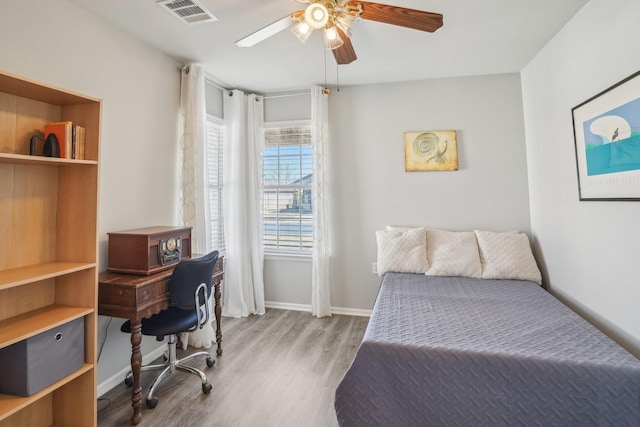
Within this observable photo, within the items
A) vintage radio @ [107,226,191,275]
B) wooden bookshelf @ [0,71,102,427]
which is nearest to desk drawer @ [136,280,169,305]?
vintage radio @ [107,226,191,275]

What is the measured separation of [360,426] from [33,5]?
2.98 m

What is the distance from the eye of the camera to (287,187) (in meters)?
3.73

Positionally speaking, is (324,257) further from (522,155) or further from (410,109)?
(522,155)

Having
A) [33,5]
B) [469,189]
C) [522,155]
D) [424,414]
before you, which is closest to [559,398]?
[424,414]

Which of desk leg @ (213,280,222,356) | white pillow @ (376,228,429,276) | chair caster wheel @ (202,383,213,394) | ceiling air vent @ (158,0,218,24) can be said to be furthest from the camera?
white pillow @ (376,228,429,276)

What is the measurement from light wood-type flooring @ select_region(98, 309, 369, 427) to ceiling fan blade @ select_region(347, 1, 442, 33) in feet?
7.83

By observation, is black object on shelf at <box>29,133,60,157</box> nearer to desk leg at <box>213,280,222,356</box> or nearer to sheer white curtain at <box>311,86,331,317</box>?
desk leg at <box>213,280,222,356</box>

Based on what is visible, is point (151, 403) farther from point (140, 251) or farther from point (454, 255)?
point (454, 255)

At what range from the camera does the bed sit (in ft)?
4.32

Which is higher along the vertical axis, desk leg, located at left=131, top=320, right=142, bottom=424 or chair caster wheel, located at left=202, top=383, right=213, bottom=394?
desk leg, located at left=131, top=320, right=142, bottom=424

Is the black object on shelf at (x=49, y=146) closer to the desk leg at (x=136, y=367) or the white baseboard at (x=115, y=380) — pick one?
the desk leg at (x=136, y=367)

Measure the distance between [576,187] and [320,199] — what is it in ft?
7.37

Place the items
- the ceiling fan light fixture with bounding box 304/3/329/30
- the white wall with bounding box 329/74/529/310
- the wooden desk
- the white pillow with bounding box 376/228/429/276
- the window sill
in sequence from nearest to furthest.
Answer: the ceiling fan light fixture with bounding box 304/3/329/30
the wooden desk
the white pillow with bounding box 376/228/429/276
the white wall with bounding box 329/74/529/310
the window sill

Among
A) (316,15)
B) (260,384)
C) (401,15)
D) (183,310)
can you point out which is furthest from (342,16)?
(260,384)
